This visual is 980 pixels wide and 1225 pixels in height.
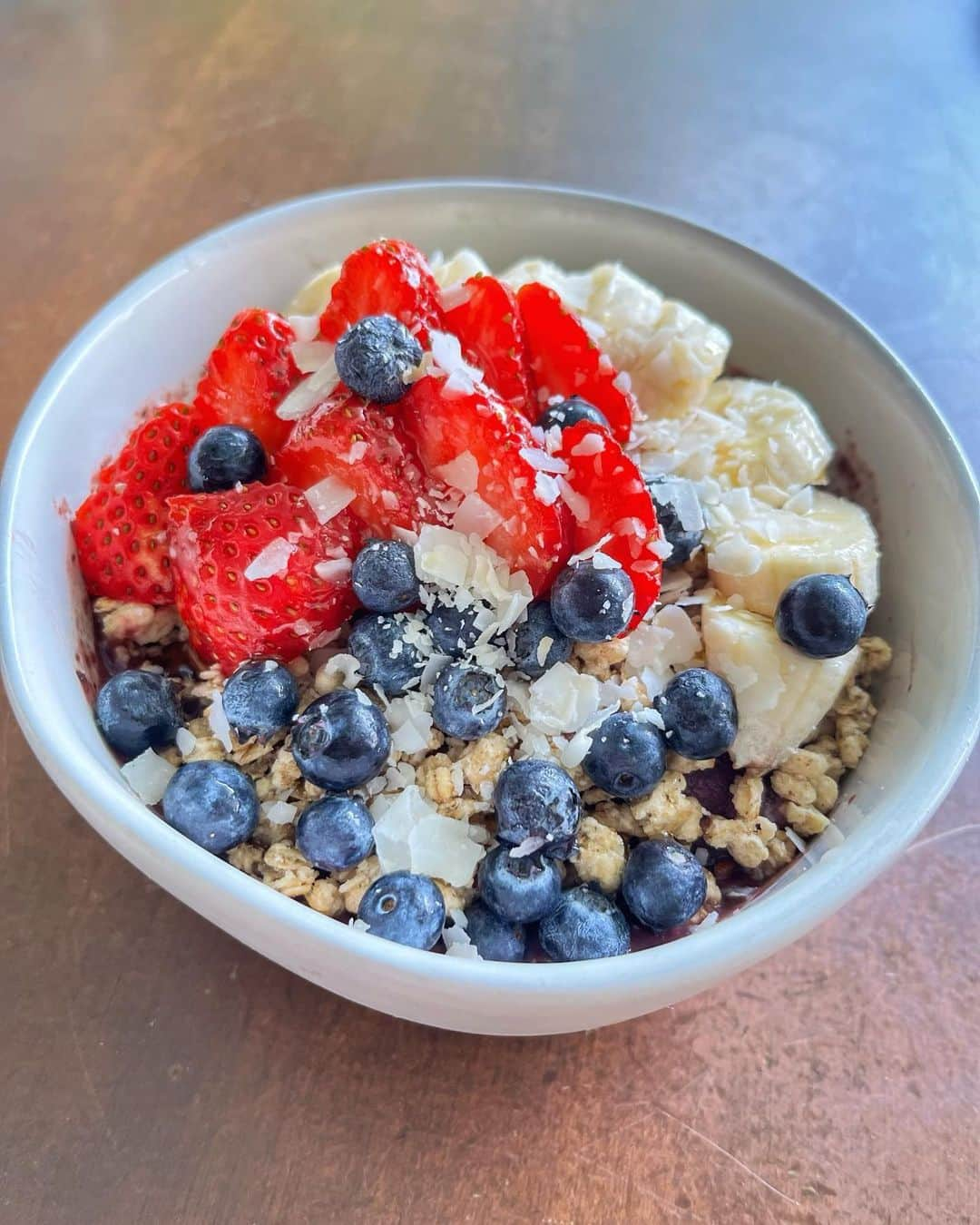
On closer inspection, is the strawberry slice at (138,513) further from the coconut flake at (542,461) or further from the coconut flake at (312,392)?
the coconut flake at (542,461)

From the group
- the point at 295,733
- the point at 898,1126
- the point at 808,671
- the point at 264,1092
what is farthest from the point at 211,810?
the point at 898,1126

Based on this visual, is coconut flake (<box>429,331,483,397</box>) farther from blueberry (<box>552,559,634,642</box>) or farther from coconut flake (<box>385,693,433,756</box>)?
coconut flake (<box>385,693,433,756</box>)

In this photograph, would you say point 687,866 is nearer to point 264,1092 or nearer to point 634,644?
point 634,644

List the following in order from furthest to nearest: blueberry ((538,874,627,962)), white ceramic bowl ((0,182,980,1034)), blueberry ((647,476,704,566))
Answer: blueberry ((647,476,704,566))
blueberry ((538,874,627,962))
white ceramic bowl ((0,182,980,1034))

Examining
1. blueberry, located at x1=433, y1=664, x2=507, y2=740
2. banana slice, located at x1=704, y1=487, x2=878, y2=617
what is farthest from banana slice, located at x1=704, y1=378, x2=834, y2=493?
blueberry, located at x1=433, y1=664, x2=507, y2=740

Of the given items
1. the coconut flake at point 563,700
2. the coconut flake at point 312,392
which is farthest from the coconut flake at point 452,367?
the coconut flake at point 563,700
